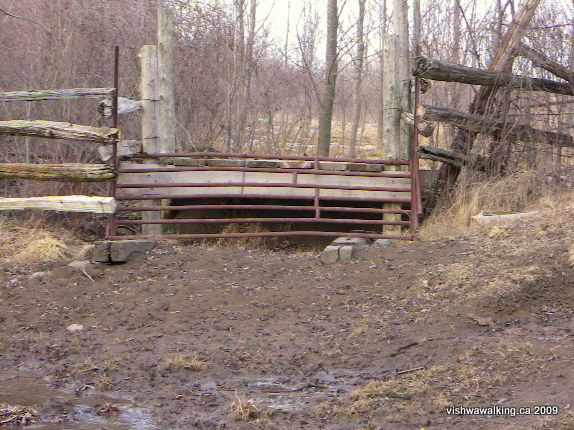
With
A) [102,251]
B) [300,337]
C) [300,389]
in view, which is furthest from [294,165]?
[300,389]

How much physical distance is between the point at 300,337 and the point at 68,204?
12.9ft

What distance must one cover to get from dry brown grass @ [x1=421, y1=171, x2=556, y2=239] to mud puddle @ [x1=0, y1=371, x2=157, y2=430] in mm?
5821

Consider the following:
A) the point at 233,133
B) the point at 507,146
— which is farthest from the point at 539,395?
the point at 233,133

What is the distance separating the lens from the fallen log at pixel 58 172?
9352 mm

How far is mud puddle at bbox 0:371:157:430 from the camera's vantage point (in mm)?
4891

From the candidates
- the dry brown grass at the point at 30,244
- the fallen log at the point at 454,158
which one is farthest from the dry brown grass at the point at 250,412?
the fallen log at the point at 454,158

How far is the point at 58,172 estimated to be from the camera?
943cm

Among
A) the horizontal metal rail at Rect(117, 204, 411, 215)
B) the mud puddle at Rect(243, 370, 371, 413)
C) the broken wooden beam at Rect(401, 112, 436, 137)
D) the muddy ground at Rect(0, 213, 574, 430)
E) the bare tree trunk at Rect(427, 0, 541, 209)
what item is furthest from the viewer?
the bare tree trunk at Rect(427, 0, 541, 209)

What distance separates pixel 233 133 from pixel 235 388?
8696 millimetres

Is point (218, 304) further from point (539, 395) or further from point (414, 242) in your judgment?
point (539, 395)

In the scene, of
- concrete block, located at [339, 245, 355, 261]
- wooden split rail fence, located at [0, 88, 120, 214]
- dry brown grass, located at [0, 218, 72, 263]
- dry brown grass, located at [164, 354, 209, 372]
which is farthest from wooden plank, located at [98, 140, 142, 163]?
dry brown grass, located at [164, 354, 209, 372]

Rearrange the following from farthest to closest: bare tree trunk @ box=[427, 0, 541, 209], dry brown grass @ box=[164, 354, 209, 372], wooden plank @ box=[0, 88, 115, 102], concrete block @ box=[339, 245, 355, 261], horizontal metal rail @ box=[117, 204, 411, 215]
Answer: bare tree trunk @ box=[427, 0, 541, 209] < horizontal metal rail @ box=[117, 204, 411, 215] < wooden plank @ box=[0, 88, 115, 102] < concrete block @ box=[339, 245, 355, 261] < dry brown grass @ box=[164, 354, 209, 372]

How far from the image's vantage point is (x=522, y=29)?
36.0 ft

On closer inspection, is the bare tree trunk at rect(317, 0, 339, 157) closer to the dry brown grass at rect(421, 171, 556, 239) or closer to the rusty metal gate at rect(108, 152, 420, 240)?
the rusty metal gate at rect(108, 152, 420, 240)
